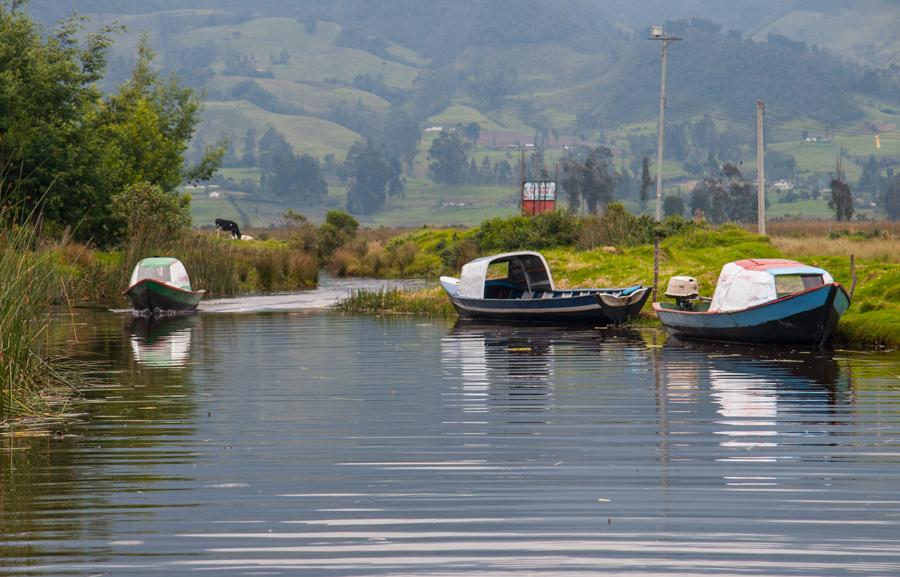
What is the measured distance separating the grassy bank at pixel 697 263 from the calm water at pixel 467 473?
654 centimetres

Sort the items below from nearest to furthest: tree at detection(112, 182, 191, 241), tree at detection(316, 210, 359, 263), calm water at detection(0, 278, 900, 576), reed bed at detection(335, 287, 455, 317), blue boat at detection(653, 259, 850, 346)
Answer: calm water at detection(0, 278, 900, 576)
blue boat at detection(653, 259, 850, 346)
reed bed at detection(335, 287, 455, 317)
tree at detection(112, 182, 191, 241)
tree at detection(316, 210, 359, 263)

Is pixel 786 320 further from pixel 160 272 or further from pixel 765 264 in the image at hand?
pixel 160 272

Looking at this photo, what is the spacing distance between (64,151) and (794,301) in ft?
142

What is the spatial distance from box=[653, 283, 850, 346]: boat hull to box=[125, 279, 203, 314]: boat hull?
79.7ft

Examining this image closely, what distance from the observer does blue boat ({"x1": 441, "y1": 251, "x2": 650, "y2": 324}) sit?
154ft

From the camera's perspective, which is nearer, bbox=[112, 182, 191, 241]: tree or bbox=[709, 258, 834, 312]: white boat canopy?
bbox=[709, 258, 834, 312]: white boat canopy

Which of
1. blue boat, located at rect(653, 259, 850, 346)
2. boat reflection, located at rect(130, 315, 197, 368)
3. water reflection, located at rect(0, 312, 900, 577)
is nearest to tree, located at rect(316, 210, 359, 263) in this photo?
boat reflection, located at rect(130, 315, 197, 368)

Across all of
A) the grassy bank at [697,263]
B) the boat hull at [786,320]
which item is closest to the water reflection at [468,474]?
the boat hull at [786,320]

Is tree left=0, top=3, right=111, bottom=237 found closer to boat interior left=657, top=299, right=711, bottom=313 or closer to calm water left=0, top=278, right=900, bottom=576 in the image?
boat interior left=657, top=299, right=711, bottom=313

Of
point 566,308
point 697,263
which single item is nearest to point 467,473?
point 566,308

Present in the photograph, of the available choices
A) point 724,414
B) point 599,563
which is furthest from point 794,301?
point 599,563

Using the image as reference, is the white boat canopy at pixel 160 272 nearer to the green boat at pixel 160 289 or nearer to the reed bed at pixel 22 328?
the green boat at pixel 160 289

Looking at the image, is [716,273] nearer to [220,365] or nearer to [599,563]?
[220,365]

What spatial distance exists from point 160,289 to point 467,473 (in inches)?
1563
